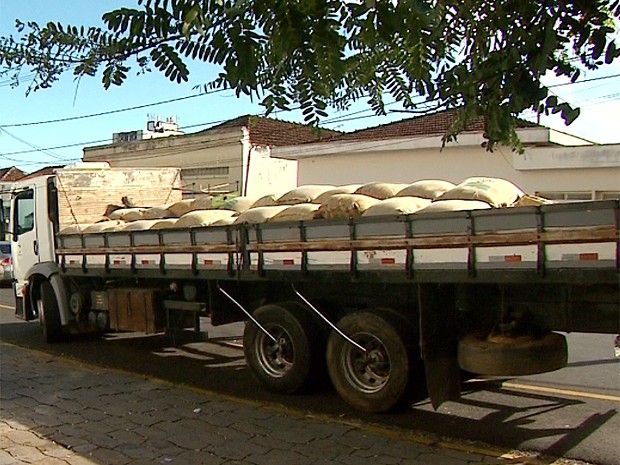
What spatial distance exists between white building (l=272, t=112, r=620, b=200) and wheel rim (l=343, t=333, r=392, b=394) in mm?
9652

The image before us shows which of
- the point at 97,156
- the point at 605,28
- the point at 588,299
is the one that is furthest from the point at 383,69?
the point at 97,156

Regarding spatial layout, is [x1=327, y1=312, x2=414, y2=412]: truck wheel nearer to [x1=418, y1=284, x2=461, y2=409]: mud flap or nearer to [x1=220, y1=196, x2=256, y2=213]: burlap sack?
[x1=418, y1=284, x2=461, y2=409]: mud flap

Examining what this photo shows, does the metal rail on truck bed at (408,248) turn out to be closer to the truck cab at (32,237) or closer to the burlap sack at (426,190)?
the burlap sack at (426,190)

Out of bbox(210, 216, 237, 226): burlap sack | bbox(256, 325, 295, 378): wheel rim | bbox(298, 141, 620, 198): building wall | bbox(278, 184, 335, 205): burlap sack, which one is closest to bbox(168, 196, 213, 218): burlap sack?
bbox(210, 216, 237, 226): burlap sack

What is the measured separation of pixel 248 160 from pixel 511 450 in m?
20.7

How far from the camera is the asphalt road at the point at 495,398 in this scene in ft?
17.7

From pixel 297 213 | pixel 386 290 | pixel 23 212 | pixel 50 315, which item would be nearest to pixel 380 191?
pixel 297 213

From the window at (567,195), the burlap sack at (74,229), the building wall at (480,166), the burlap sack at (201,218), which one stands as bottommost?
the burlap sack at (74,229)

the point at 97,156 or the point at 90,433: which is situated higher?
the point at 97,156

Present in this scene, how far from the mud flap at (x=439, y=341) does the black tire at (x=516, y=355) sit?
27 centimetres

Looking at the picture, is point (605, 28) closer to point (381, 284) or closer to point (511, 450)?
point (511, 450)

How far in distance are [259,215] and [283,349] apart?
146 cm

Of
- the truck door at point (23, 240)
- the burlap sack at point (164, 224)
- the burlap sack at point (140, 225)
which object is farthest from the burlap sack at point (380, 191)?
the truck door at point (23, 240)

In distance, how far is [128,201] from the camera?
1086cm
